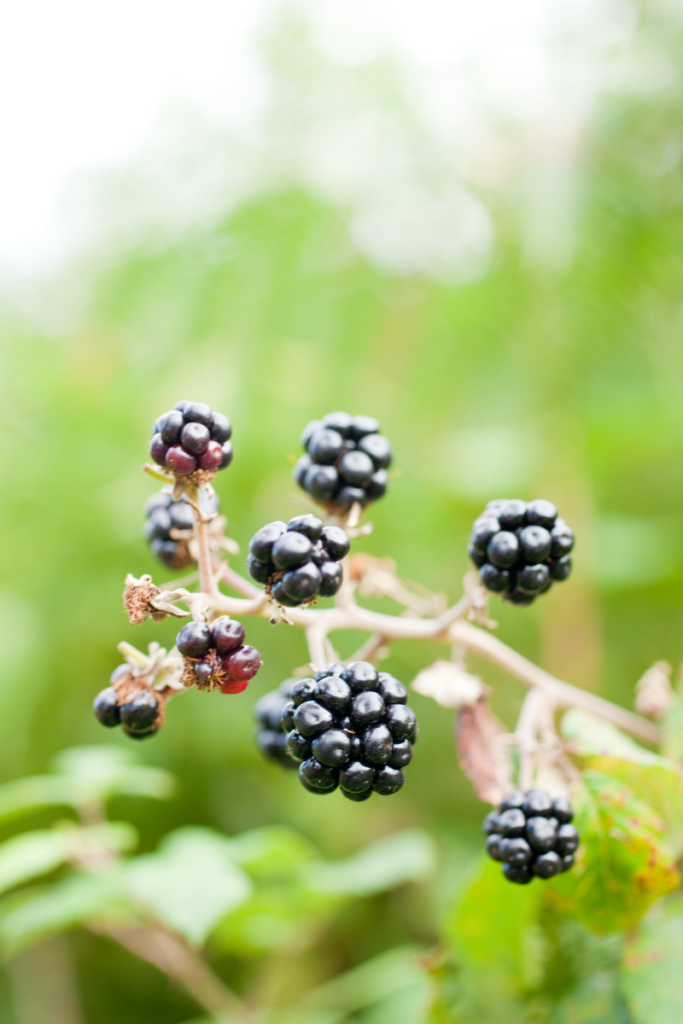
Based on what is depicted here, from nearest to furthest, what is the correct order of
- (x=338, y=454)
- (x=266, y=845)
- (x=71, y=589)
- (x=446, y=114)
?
(x=338, y=454), (x=266, y=845), (x=71, y=589), (x=446, y=114)

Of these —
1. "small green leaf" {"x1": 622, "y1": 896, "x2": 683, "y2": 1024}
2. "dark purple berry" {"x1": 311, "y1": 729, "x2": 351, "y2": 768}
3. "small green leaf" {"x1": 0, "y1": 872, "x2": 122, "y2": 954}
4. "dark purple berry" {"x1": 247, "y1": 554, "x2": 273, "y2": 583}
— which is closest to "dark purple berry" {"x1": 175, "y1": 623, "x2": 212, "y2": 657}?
"dark purple berry" {"x1": 247, "y1": 554, "x2": 273, "y2": 583}

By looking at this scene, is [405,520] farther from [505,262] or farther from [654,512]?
[505,262]

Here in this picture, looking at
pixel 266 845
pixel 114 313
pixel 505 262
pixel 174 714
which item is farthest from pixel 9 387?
pixel 266 845

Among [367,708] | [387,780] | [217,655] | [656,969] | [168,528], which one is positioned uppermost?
[168,528]

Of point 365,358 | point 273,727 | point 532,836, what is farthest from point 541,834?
point 365,358

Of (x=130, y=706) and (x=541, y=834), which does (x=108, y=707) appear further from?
(x=541, y=834)

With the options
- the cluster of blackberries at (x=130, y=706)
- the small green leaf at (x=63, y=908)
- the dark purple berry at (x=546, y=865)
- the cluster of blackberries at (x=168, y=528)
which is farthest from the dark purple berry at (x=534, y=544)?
the small green leaf at (x=63, y=908)

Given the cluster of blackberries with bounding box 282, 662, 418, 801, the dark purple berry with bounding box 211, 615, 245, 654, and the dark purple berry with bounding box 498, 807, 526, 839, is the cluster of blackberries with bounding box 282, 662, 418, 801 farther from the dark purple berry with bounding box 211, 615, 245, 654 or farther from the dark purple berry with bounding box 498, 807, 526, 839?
the dark purple berry with bounding box 498, 807, 526, 839
